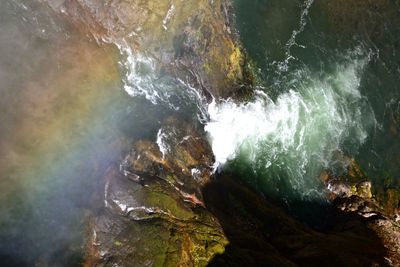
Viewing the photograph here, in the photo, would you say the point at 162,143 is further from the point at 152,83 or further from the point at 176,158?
the point at 152,83

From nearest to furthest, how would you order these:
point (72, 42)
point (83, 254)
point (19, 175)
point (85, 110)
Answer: point (83, 254) < point (19, 175) < point (85, 110) < point (72, 42)

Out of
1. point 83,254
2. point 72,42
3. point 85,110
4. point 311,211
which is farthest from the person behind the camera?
point 311,211

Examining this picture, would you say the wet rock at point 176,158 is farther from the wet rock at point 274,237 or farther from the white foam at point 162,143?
the wet rock at point 274,237

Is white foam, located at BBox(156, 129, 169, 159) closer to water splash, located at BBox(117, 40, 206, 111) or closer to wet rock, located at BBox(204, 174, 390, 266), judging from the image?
water splash, located at BBox(117, 40, 206, 111)

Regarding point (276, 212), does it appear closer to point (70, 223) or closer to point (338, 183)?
point (338, 183)

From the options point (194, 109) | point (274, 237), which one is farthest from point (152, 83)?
point (274, 237)

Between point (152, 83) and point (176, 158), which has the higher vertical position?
point (152, 83)

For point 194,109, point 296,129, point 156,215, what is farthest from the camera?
point 296,129

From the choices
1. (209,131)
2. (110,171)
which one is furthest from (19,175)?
(209,131)

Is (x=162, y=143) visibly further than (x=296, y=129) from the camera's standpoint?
No
